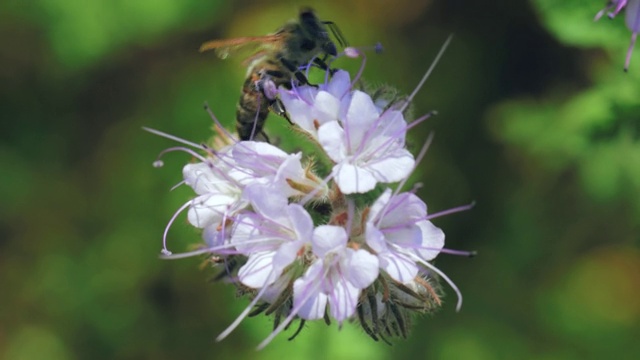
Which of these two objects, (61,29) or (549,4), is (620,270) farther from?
(61,29)

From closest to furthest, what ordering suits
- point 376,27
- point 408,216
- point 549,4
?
point 408,216, point 549,4, point 376,27

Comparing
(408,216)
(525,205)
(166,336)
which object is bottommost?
(525,205)

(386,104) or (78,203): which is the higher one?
(386,104)

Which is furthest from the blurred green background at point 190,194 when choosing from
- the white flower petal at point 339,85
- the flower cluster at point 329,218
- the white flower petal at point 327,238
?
the white flower petal at point 327,238

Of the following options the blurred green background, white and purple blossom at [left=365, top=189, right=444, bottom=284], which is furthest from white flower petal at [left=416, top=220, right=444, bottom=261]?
the blurred green background

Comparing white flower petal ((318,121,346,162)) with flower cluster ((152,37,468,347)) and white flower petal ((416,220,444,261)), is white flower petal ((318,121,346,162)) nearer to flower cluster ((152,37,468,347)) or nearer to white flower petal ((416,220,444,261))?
flower cluster ((152,37,468,347))

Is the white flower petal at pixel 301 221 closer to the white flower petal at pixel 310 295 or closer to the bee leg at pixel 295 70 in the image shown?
the white flower petal at pixel 310 295

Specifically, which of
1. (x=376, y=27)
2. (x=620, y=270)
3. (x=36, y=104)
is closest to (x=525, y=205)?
(x=620, y=270)
